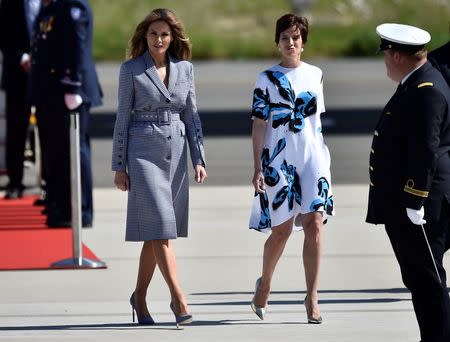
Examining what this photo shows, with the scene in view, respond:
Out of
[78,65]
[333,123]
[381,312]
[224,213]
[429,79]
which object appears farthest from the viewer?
[333,123]

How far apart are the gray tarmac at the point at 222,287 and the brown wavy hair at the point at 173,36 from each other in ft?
4.82

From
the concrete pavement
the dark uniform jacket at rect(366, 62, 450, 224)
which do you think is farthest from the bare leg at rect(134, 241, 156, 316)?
the dark uniform jacket at rect(366, 62, 450, 224)

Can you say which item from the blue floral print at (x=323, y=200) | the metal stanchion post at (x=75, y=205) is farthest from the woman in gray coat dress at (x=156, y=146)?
the metal stanchion post at (x=75, y=205)

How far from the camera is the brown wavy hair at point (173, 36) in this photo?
25.8ft

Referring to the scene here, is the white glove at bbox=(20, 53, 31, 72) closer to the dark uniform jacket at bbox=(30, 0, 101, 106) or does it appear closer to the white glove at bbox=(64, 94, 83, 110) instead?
the dark uniform jacket at bbox=(30, 0, 101, 106)

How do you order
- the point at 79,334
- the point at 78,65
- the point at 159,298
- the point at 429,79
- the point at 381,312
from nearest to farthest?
the point at 429,79 < the point at 79,334 < the point at 381,312 < the point at 159,298 < the point at 78,65

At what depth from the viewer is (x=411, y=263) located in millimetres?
6887

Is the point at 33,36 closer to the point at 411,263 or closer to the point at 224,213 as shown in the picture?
the point at 224,213

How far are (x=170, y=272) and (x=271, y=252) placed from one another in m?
0.60

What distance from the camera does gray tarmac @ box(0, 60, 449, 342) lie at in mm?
7801

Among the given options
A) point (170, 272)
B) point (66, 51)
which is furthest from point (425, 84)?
point (66, 51)

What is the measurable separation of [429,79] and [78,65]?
4824mm

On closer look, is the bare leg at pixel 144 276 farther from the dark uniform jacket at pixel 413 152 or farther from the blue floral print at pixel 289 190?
the dark uniform jacket at pixel 413 152

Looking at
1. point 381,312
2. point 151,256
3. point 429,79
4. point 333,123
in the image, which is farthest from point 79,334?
point 333,123
